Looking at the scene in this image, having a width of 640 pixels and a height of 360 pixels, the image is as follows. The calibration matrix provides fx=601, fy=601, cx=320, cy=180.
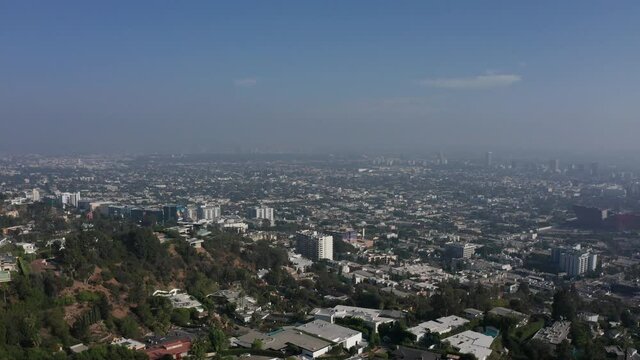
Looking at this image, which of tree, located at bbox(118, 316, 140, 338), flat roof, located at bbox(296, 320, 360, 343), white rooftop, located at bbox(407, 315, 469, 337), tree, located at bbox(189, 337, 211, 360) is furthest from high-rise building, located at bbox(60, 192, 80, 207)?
white rooftop, located at bbox(407, 315, 469, 337)

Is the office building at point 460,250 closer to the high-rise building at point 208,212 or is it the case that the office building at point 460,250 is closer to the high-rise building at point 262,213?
the high-rise building at point 262,213

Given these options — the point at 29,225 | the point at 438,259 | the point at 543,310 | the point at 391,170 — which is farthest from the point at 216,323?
the point at 391,170

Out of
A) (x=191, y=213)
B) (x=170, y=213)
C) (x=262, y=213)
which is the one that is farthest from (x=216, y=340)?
(x=262, y=213)

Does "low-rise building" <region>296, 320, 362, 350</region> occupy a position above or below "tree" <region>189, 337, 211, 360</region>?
below

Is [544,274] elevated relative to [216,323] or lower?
lower

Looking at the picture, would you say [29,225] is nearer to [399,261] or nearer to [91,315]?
[91,315]

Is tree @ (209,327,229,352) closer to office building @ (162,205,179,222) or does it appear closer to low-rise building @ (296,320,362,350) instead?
low-rise building @ (296,320,362,350)
